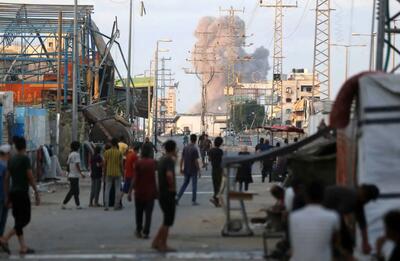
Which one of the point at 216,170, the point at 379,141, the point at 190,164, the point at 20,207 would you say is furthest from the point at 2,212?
the point at 216,170

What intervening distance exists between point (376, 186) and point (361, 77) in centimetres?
145

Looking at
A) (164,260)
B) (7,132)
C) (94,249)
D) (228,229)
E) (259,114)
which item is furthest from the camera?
(259,114)

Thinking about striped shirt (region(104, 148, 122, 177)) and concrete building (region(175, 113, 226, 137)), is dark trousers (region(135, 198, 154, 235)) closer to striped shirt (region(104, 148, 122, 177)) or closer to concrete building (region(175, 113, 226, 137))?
striped shirt (region(104, 148, 122, 177))

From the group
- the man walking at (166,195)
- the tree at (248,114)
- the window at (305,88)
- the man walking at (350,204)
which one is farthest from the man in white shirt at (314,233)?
the window at (305,88)

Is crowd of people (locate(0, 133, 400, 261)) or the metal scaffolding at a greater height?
the metal scaffolding

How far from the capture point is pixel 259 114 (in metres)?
151

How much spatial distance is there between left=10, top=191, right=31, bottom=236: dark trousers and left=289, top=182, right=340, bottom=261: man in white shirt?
620 centimetres

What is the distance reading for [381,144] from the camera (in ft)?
33.9

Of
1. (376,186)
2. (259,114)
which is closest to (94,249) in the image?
(376,186)

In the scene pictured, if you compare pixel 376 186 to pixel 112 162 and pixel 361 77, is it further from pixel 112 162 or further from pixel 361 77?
pixel 112 162

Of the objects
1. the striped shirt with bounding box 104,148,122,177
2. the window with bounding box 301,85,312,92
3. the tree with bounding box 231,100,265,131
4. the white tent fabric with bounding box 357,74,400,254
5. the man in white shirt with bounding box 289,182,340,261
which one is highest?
the window with bounding box 301,85,312,92

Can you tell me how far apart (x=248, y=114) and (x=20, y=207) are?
139556mm

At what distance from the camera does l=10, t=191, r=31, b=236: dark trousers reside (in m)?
12.4

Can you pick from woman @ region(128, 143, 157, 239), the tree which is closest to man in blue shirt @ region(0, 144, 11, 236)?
woman @ region(128, 143, 157, 239)
